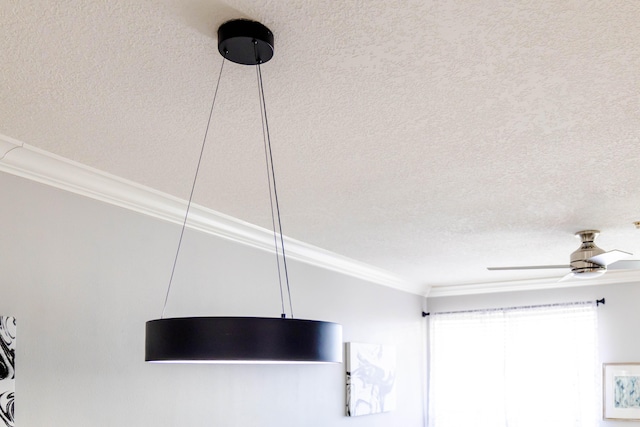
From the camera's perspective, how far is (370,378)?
18.4ft

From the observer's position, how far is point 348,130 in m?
2.62

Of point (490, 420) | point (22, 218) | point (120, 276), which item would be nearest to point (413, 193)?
point (120, 276)

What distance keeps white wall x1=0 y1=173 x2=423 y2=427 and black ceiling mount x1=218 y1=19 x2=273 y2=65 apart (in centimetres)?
156

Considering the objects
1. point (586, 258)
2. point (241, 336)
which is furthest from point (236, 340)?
point (586, 258)

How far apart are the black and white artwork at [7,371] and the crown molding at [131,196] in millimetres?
712

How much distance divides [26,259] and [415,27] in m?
2.09

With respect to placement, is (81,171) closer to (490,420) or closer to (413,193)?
(413,193)

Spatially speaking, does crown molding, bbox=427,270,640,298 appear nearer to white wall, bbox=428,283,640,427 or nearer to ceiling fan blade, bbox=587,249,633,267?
white wall, bbox=428,283,640,427

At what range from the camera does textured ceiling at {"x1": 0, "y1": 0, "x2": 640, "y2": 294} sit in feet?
5.93

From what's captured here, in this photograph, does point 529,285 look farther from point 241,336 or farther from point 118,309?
point 241,336

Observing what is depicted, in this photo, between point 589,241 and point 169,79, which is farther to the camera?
point 589,241

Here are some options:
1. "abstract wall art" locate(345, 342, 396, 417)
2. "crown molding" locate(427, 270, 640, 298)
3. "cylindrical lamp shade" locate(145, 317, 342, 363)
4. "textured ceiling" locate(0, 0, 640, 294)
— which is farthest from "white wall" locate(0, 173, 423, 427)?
"crown molding" locate(427, 270, 640, 298)

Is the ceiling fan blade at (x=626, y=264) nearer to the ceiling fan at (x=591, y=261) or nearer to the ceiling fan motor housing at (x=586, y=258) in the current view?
the ceiling fan at (x=591, y=261)

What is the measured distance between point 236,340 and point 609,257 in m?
3.06
